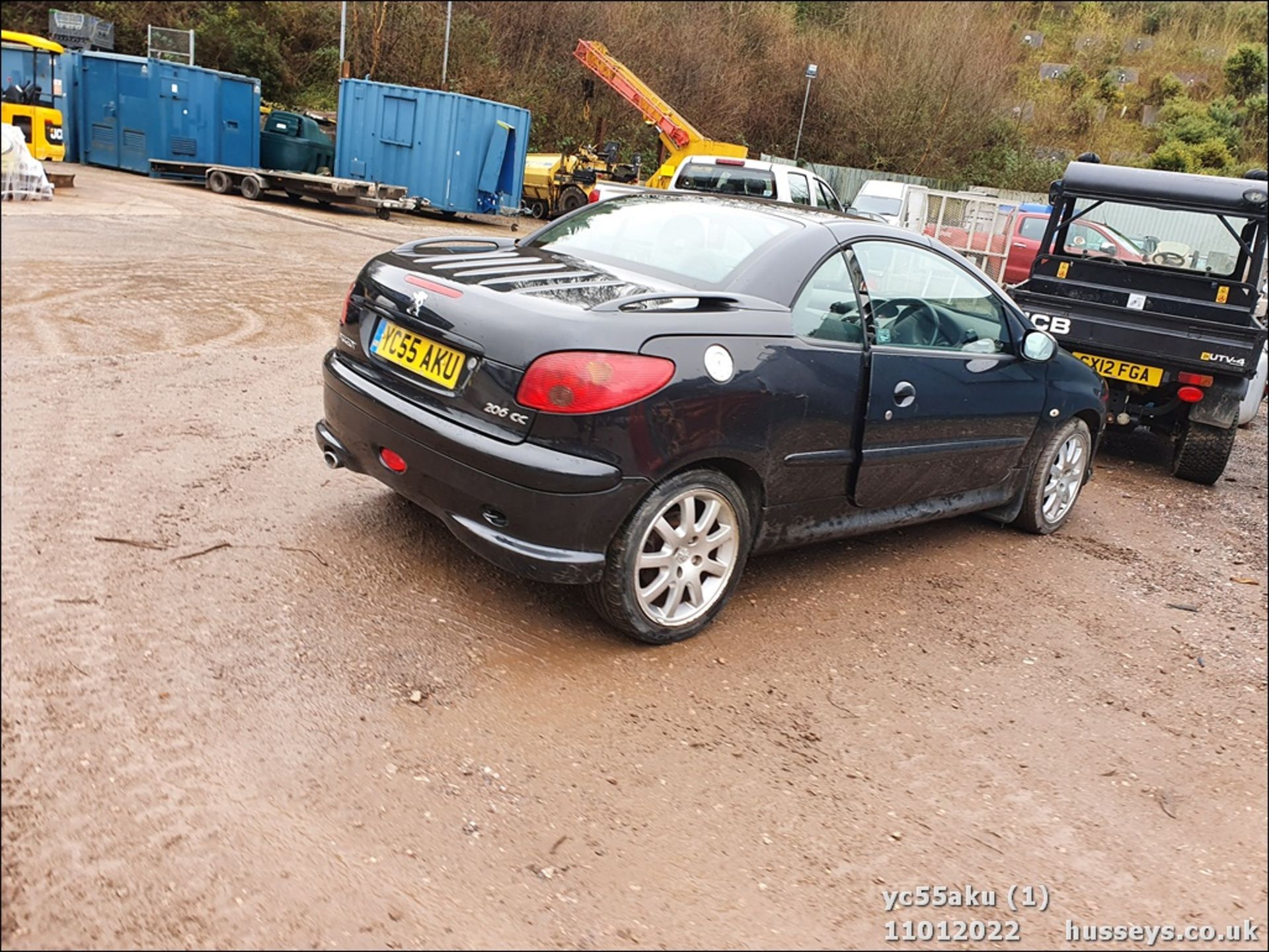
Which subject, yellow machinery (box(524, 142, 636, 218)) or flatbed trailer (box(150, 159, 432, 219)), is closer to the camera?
flatbed trailer (box(150, 159, 432, 219))

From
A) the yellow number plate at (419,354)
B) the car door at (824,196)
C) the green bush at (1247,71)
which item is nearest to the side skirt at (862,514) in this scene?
the yellow number plate at (419,354)

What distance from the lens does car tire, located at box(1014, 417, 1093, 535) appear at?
219 inches

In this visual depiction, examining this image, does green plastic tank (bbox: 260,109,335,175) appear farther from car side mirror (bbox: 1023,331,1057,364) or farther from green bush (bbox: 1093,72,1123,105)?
green bush (bbox: 1093,72,1123,105)

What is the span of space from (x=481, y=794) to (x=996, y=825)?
1521 mm

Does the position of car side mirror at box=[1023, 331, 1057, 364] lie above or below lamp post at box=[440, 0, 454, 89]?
below

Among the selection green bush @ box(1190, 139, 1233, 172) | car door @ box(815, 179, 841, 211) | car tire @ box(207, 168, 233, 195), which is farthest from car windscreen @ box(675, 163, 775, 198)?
green bush @ box(1190, 139, 1233, 172)

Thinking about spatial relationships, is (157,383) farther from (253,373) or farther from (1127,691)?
(1127,691)

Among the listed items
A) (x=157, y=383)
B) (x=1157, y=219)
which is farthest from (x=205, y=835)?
(x=1157, y=219)

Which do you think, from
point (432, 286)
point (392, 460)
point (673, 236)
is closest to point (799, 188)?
point (673, 236)

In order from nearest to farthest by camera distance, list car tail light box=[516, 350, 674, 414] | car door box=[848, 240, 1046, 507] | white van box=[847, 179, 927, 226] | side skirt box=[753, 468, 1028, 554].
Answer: car tail light box=[516, 350, 674, 414] < side skirt box=[753, 468, 1028, 554] < car door box=[848, 240, 1046, 507] < white van box=[847, 179, 927, 226]

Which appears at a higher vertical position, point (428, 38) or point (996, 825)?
point (428, 38)

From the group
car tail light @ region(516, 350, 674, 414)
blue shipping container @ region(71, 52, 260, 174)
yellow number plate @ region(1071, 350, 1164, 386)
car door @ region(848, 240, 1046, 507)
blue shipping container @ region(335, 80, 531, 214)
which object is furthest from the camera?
blue shipping container @ region(335, 80, 531, 214)

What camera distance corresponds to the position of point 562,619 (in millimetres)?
3879

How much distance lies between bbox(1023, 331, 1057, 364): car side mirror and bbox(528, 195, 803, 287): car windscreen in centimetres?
159
